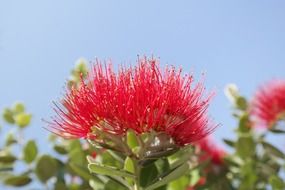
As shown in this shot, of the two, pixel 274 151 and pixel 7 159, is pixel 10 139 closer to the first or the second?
pixel 7 159

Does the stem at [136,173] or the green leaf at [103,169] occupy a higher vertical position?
the green leaf at [103,169]

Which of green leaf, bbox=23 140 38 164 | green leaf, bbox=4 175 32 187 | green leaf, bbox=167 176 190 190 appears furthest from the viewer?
green leaf, bbox=23 140 38 164

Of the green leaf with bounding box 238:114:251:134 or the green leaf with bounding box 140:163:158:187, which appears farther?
the green leaf with bounding box 238:114:251:134

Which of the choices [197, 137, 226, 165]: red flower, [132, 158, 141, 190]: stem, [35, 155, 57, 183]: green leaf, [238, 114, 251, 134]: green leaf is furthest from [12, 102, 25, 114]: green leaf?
[132, 158, 141, 190]: stem

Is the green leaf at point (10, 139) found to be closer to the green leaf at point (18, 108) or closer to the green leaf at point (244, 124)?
the green leaf at point (18, 108)

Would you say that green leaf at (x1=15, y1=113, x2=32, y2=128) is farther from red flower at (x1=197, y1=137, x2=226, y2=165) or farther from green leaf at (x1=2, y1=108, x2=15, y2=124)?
red flower at (x1=197, y1=137, x2=226, y2=165)

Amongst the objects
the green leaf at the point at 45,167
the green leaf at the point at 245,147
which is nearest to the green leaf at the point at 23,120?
the green leaf at the point at 45,167
